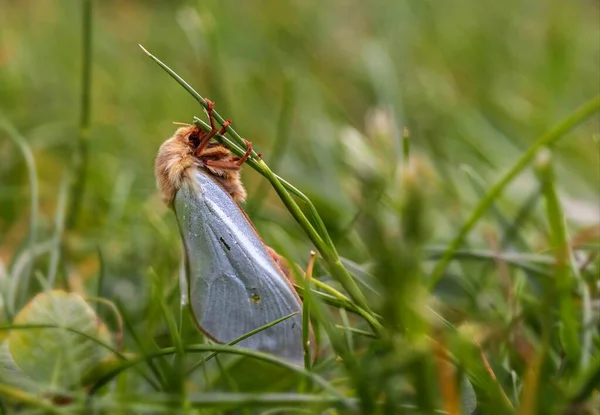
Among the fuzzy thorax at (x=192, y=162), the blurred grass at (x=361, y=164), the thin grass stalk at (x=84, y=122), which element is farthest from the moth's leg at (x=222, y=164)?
the thin grass stalk at (x=84, y=122)

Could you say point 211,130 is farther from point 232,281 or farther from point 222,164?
point 232,281

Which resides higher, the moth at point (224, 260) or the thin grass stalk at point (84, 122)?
the thin grass stalk at point (84, 122)

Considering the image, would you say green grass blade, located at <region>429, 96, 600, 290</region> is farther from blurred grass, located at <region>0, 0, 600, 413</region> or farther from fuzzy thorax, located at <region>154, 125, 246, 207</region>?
fuzzy thorax, located at <region>154, 125, 246, 207</region>

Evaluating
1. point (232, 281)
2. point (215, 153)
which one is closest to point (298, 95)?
point (215, 153)

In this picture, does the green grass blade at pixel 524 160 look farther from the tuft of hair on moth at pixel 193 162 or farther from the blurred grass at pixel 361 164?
the tuft of hair on moth at pixel 193 162

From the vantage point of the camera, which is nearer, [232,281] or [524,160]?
[232,281]

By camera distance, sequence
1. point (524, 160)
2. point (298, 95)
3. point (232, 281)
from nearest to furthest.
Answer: point (232, 281) → point (524, 160) → point (298, 95)
